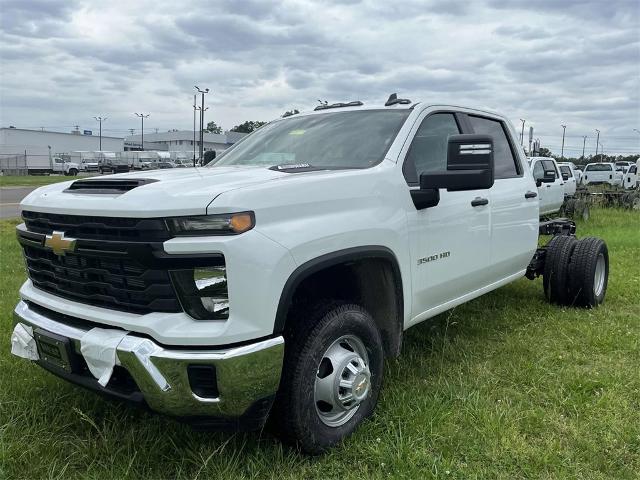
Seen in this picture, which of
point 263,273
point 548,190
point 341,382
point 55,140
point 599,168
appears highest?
point 55,140

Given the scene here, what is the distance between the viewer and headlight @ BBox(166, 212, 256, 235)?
242cm

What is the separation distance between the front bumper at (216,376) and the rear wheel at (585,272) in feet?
13.0

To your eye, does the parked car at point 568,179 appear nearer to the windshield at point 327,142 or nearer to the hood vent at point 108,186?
the windshield at point 327,142

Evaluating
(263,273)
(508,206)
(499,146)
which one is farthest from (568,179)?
(263,273)

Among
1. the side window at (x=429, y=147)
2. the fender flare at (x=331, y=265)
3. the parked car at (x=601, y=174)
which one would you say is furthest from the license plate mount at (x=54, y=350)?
the parked car at (x=601, y=174)

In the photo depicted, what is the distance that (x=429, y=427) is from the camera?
318cm

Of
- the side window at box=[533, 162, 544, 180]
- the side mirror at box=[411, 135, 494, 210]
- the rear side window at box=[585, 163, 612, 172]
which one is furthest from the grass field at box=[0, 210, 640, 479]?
the rear side window at box=[585, 163, 612, 172]

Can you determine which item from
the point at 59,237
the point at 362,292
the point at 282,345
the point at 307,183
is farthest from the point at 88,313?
the point at 362,292

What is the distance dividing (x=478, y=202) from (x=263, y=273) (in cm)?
213

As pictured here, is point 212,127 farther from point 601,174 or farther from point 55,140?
point 601,174

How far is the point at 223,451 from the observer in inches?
116

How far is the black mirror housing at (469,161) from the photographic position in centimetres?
310

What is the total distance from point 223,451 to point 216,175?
1.42m

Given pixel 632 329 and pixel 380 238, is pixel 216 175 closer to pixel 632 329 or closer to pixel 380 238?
pixel 380 238
